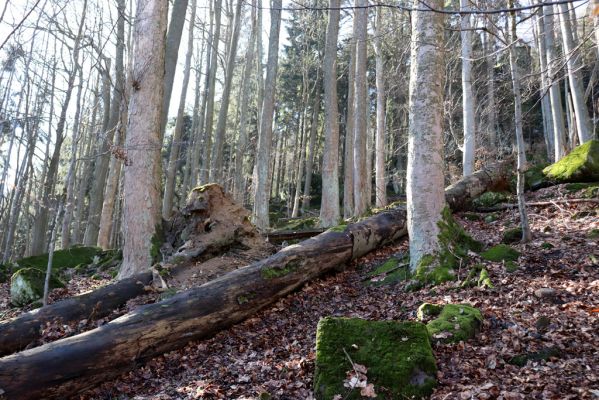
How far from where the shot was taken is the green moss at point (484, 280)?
5.40m

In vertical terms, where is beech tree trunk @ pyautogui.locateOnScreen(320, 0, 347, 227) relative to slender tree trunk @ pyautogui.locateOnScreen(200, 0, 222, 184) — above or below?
below

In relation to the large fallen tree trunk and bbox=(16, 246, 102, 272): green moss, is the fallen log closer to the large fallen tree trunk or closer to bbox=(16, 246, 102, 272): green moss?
the large fallen tree trunk

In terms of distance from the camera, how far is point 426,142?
6.30 m

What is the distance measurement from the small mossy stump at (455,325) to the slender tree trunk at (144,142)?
5407mm

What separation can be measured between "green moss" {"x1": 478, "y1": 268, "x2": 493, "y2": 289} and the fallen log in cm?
501

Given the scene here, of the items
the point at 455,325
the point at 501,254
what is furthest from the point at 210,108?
the point at 455,325

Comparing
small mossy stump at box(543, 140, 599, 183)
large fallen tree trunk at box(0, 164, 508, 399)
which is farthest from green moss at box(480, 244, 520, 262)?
small mossy stump at box(543, 140, 599, 183)

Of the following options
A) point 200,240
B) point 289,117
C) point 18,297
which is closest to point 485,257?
point 200,240

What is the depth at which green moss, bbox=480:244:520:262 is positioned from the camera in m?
6.25

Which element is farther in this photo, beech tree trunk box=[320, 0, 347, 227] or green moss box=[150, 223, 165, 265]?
beech tree trunk box=[320, 0, 347, 227]

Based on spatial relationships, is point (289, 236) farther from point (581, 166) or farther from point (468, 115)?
point (581, 166)

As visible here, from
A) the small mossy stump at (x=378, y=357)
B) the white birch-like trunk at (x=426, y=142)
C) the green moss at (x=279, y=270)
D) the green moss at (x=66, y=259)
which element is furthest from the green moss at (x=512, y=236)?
the green moss at (x=66, y=259)

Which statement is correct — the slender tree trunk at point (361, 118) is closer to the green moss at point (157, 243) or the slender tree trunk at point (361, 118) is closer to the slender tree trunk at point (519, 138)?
the slender tree trunk at point (519, 138)

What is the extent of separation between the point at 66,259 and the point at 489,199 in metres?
11.2
